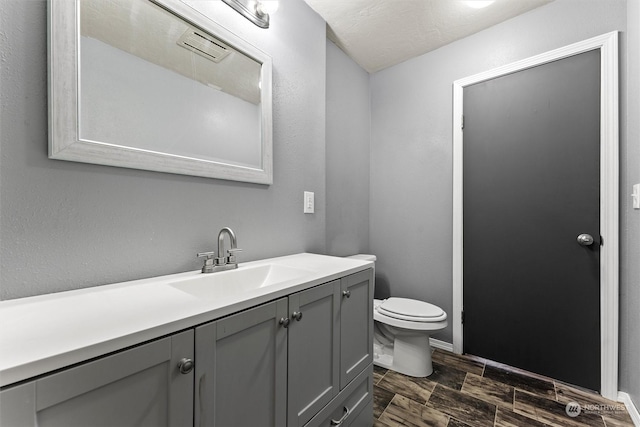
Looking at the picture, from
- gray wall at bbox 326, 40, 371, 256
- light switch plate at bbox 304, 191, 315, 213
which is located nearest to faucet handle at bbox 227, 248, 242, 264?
light switch plate at bbox 304, 191, 315, 213

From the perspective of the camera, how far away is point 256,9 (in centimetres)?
132

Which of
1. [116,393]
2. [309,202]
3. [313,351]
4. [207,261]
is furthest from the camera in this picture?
[309,202]

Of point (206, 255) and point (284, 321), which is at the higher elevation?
point (206, 255)

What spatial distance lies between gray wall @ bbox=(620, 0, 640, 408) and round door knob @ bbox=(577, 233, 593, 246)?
13 cm

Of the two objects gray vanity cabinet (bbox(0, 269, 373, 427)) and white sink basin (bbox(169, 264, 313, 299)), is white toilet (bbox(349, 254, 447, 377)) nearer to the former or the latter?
gray vanity cabinet (bbox(0, 269, 373, 427))

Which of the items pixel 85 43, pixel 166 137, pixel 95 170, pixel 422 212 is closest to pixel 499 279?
pixel 422 212

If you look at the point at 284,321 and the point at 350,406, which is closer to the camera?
the point at 284,321

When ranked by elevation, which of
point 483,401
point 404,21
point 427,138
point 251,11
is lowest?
point 483,401

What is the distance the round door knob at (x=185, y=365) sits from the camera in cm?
59

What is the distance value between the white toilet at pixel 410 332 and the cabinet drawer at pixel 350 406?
0.52 metres

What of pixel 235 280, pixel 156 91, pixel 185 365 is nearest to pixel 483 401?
pixel 235 280

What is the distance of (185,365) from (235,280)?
52 centimetres

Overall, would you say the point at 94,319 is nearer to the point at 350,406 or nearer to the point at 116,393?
the point at 116,393

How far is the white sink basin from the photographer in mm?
996
